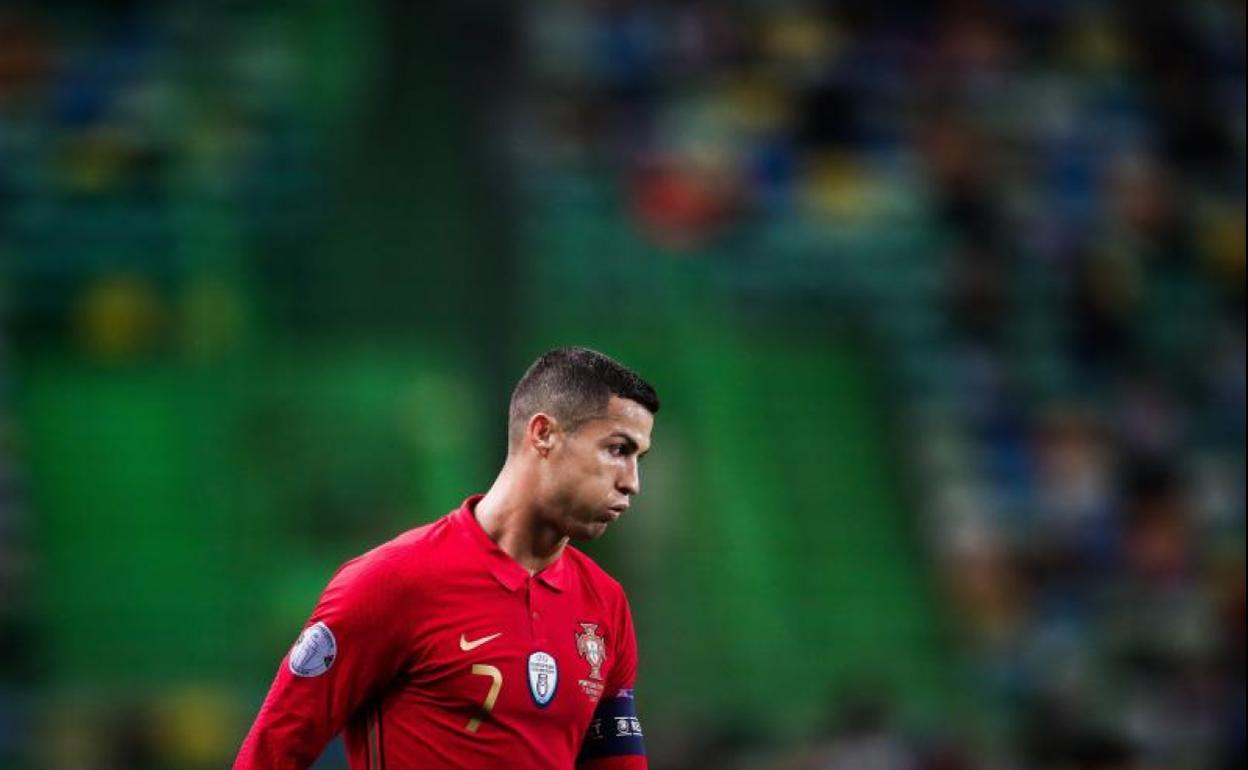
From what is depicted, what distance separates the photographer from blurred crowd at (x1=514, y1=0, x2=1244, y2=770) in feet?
32.5

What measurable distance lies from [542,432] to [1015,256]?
28.2 feet

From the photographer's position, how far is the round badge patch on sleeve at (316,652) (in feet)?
11.2

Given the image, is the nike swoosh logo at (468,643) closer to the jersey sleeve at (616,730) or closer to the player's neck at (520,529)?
the player's neck at (520,529)

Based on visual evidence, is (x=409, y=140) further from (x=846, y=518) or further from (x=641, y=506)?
(x=846, y=518)

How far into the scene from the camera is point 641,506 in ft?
33.4

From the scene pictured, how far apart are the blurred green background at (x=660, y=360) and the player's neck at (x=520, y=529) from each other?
193 inches

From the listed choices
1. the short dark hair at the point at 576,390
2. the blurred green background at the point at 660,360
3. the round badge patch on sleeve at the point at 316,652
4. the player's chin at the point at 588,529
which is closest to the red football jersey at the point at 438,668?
the round badge patch on sleeve at the point at 316,652

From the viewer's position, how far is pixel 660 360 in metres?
10.9

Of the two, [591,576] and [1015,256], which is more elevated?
[1015,256]

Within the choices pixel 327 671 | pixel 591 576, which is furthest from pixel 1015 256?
pixel 327 671

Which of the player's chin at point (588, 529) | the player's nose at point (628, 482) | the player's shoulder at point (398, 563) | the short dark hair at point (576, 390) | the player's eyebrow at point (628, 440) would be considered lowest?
the player's shoulder at point (398, 563)

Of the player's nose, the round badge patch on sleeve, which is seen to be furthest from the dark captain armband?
the round badge patch on sleeve

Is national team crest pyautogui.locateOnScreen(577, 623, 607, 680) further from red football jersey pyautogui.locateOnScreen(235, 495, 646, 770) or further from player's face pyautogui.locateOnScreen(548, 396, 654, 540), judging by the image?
player's face pyautogui.locateOnScreen(548, 396, 654, 540)

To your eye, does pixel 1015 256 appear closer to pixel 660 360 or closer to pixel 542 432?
pixel 660 360
